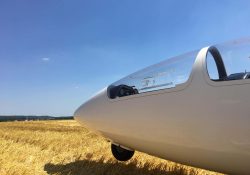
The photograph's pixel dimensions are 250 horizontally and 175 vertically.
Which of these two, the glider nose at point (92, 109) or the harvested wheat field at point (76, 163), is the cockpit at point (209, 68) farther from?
the harvested wheat field at point (76, 163)

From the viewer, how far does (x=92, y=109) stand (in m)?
7.50

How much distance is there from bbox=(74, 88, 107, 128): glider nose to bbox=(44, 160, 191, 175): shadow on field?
0.78 metres

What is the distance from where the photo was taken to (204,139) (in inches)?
196

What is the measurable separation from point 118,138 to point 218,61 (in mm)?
2311

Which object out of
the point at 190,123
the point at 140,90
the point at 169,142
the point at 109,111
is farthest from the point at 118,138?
the point at 190,123

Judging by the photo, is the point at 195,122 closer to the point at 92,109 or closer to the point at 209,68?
the point at 209,68

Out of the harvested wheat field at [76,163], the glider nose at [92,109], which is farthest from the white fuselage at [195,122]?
the harvested wheat field at [76,163]

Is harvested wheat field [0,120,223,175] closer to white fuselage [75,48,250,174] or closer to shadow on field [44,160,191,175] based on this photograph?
shadow on field [44,160,191,175]

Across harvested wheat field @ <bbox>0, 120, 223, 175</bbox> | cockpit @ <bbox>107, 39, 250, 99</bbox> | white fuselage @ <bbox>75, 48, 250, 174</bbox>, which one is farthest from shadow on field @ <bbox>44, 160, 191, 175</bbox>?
cockpit @ <bbox>107, 39, 250, 99</bbox>

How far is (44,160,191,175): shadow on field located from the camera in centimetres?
686

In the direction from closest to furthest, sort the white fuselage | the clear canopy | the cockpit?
the white fuselage → the cockpit → the clear canopy

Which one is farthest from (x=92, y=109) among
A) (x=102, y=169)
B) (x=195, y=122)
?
(x=195, y=122)

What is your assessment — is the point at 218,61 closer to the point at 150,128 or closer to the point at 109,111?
the point at 150,128

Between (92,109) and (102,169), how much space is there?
1176mm
